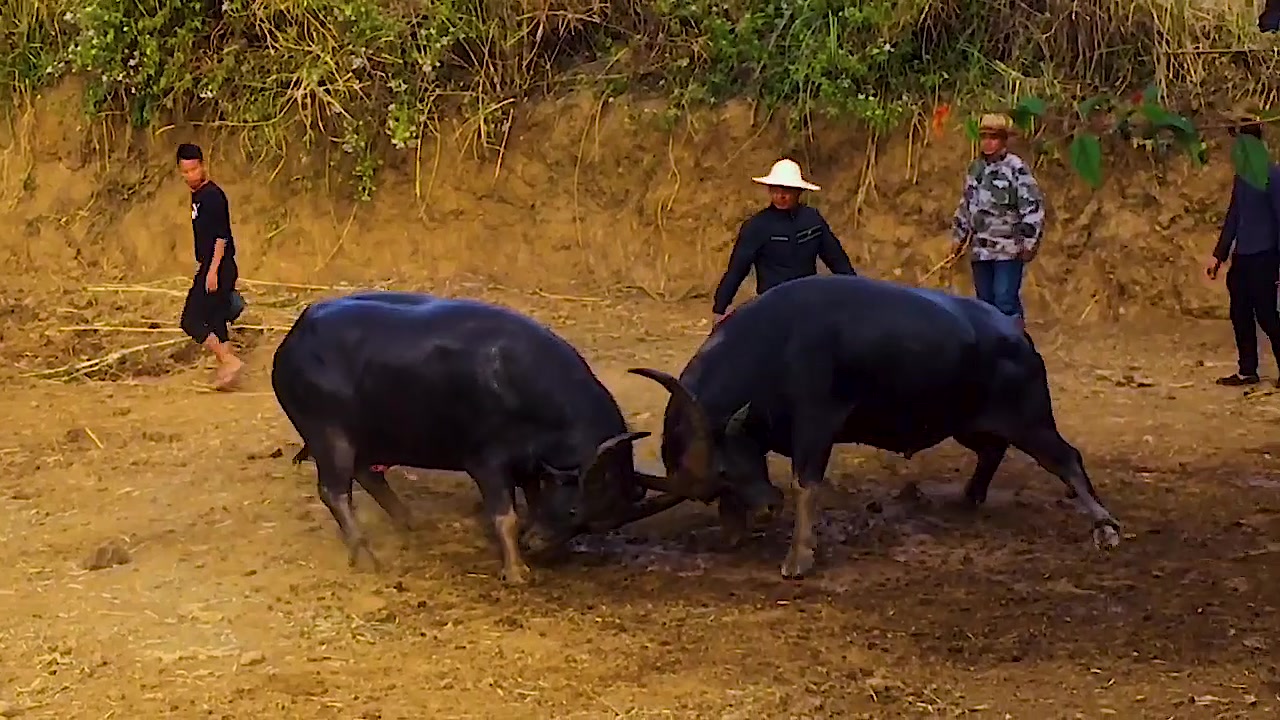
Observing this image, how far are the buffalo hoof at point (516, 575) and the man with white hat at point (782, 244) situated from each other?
2.73 m

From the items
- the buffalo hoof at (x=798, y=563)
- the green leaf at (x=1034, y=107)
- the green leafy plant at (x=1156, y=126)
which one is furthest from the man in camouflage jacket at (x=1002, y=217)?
the green leaf at (x=1034, y=107)

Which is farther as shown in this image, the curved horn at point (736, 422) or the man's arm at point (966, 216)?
the man's arm at point (966, 216)

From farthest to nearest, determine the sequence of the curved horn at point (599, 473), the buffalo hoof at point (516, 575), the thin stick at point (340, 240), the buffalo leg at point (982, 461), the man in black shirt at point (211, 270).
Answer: the thin stick at point (340, 240)
the man in black shirt at point (211, 270)
the buffalo leg at point (982, 461)
the buffalo hoof at point (516, 575)
the curved horn at point (599, 473)

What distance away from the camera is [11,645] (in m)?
5.28

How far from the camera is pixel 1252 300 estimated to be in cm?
977

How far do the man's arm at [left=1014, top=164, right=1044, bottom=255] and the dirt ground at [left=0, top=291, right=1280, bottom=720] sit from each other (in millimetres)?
1230

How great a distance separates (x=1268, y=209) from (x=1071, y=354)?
195 cm

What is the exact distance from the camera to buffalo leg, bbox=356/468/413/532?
662 centimetres

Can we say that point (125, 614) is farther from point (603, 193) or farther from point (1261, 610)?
point (603, 193)

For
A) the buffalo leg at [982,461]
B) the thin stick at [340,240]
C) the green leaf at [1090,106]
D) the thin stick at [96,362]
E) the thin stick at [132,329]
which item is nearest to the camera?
the green leaf at [1090,106]

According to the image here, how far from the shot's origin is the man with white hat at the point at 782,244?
8406 mm

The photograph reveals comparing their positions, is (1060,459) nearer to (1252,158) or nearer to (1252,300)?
(1252,158)

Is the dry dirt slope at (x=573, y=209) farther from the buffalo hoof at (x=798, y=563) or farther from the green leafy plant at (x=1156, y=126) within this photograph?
the green leafy plant at (x=1156, y=126)

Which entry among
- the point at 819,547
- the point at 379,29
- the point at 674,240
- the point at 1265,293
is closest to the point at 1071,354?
the point at 1265,293
